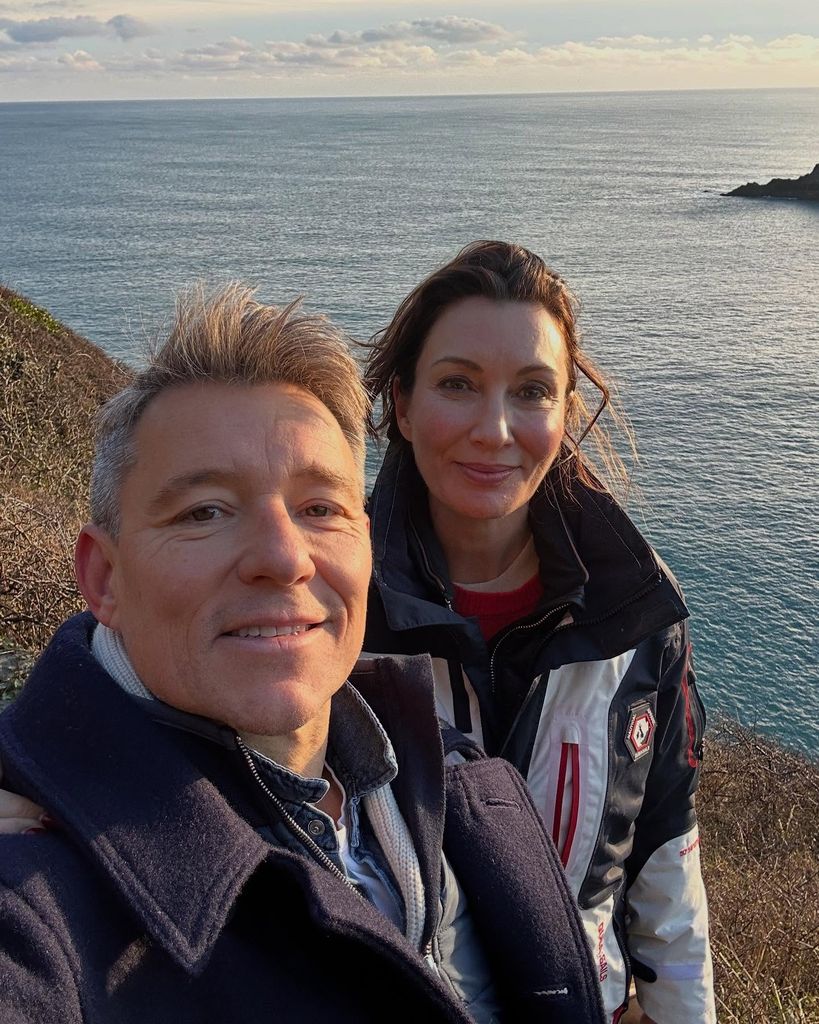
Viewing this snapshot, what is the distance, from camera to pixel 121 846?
184 cm

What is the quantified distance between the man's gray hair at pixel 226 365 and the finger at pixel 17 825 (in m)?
0.69

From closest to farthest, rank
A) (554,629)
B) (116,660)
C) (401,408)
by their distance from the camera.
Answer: (116,660)
(554,629)
(401,408)

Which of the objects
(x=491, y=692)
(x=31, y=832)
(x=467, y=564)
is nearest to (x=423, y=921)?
(x=31, y=832)

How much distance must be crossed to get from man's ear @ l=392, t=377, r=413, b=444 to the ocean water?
1.35 meters

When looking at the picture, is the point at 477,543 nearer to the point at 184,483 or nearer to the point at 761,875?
the point at 184,483

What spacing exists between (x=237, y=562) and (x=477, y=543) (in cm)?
206

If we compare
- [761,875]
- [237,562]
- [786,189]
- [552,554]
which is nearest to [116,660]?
[237,562]

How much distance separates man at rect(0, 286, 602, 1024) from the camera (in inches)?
72.2

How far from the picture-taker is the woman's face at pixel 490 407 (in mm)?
3967

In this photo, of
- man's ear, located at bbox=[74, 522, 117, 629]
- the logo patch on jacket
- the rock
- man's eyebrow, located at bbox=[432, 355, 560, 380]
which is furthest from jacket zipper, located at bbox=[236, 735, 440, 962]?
the rock

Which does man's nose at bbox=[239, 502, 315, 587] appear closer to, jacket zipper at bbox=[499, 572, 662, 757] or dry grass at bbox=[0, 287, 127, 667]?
dry grass at bbox=[0, 287, 127, 667]

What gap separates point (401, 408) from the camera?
4430mm

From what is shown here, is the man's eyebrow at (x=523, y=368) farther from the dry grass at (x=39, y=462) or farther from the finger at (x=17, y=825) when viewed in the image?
the finger at (x=17, y=825)

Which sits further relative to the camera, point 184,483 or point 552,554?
point 552,554
